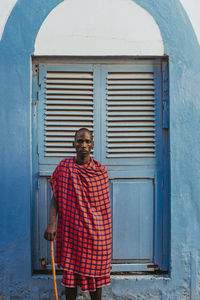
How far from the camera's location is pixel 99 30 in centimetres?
298

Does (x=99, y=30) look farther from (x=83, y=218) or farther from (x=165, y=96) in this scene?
(x=83, y=218)

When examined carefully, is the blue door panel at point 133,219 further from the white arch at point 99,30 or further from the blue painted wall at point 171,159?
the white arch at point 99,30

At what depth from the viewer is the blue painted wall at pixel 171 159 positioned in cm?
296

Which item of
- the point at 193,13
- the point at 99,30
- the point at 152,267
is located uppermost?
the point at 193,13

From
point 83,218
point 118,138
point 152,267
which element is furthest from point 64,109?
point 152,267

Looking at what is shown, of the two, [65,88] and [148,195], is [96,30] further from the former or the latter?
[148,195]

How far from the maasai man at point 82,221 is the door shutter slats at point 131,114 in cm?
57

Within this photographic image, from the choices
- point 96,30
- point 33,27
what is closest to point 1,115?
point 33,27

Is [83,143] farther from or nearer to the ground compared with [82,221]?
farther from the ground

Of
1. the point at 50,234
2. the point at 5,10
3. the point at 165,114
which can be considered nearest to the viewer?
the point at 50,234

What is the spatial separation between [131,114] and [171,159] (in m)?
0.63

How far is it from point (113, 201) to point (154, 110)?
1.06 metres

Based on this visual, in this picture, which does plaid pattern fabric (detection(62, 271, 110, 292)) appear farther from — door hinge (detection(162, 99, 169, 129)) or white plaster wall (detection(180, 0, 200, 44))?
white plaster wall (detection(180, 0, 200, 44))

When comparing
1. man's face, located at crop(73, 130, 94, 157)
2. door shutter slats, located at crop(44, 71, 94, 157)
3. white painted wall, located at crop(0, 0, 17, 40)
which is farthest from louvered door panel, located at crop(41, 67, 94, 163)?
white painted wall, located at crop(0, 0, 17, 40)
